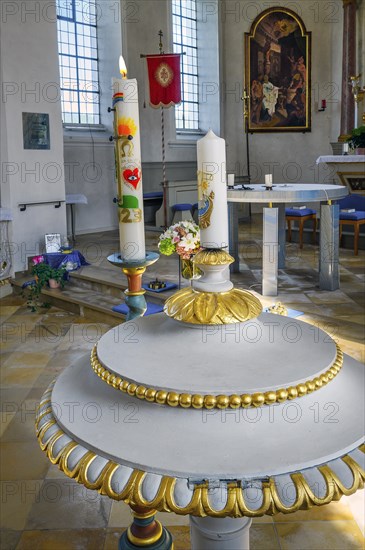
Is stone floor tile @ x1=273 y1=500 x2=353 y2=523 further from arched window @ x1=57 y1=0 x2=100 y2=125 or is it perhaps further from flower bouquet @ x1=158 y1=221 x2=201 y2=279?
arched window @ x1=57 y1=0 x2=100 y2=125

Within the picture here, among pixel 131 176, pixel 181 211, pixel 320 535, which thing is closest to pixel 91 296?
pixel 320 535

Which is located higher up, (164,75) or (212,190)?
(164,75)

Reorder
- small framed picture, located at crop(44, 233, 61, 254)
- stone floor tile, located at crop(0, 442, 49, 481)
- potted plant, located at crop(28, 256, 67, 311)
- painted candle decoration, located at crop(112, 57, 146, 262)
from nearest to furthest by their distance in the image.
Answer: painted candle decoration, located at crop(112, 57, 146, 262)
stone floor tile, located at crop(0, 442, 49, 481)
potted plant, located at crop(28, 256, 67, 311)
small framed picture, located at crop(44, 233, 61, 254)

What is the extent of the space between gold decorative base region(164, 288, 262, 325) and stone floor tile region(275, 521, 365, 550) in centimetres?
151

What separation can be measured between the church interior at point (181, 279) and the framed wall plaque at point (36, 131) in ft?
0.06

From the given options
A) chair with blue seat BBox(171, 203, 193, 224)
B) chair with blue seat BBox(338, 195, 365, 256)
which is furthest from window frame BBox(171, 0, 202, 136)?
chair with blue seat BBox(338, 195, 365, 256)

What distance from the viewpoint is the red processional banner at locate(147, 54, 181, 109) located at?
370 inches

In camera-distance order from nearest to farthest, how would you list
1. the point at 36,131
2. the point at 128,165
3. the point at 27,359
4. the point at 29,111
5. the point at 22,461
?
the point at 128,165 < the point at 22,461 < the point at 27,359 < the point at 29,111 < the point at 36,131

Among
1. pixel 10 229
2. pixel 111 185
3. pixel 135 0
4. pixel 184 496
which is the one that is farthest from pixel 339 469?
pixel 135 0

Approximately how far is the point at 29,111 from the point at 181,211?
3.69m

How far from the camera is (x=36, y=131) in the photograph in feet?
24.2

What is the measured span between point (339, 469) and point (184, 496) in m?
0.26

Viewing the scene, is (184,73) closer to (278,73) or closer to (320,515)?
(278,73)

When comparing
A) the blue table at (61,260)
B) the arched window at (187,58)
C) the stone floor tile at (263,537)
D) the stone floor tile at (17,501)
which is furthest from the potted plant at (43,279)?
the arched window at (187,58)
